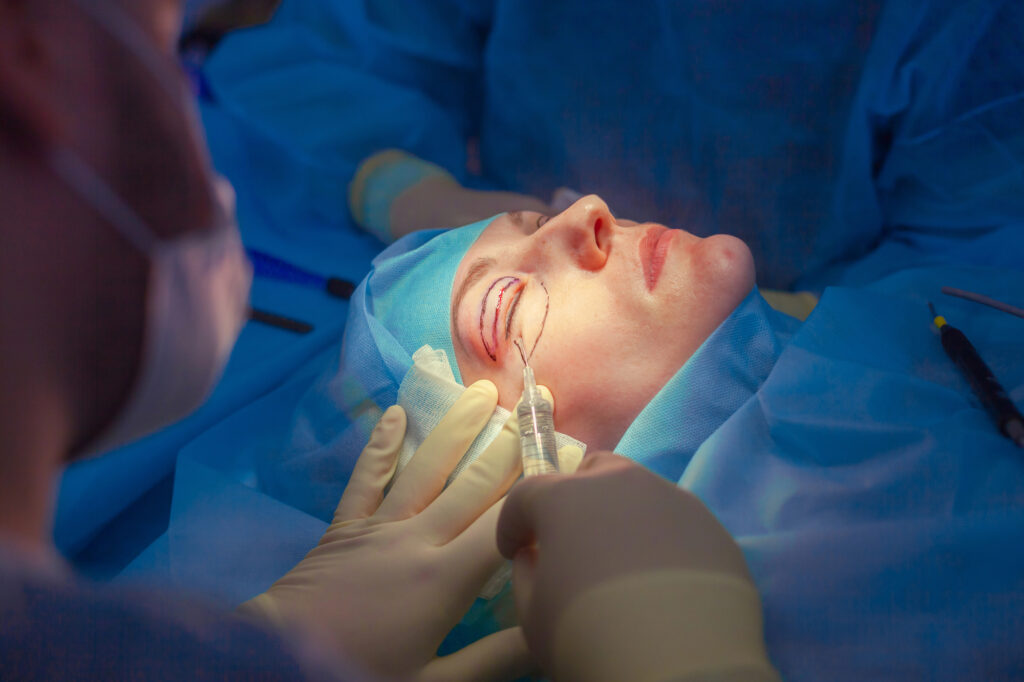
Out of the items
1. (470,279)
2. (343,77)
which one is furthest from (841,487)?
(343,77)

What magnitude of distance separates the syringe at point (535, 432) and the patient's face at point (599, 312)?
0.06 meters

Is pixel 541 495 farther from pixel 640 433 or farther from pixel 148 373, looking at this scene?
pixel 148 373

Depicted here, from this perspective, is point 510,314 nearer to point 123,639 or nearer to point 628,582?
point 628,582

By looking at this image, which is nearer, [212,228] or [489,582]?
[212,228]

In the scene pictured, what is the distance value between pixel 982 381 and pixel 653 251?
1.80 ft

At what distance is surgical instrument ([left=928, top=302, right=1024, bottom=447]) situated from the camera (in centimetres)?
84

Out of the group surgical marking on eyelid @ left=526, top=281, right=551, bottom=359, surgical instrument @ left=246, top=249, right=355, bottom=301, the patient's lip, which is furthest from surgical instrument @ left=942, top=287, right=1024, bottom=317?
surgical instrument @ left=246, top=249, right=355, bottom=301

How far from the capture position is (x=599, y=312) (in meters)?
1.04

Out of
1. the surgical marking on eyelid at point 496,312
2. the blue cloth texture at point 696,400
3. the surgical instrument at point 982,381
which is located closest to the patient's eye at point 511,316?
the surgical marking on eyelid at point 496,312

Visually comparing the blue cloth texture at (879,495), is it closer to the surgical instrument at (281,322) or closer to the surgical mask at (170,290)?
the surgical mask at (170,290)

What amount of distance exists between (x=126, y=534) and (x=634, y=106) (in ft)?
4.97

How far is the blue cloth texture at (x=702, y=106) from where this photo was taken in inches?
51.7

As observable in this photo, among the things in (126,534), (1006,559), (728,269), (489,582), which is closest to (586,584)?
(489,582)

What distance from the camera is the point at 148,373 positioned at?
14.7 inches
